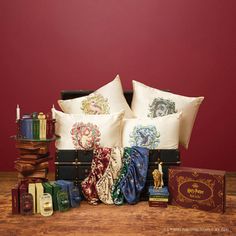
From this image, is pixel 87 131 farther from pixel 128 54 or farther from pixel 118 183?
pixel 128 54

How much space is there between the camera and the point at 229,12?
3.65 m

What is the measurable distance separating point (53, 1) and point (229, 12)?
1.76m

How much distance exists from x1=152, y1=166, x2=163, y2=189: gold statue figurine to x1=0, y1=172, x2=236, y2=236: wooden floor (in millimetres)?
131

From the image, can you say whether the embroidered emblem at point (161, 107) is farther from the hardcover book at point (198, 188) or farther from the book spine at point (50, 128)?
the book spine at point (50, 128)

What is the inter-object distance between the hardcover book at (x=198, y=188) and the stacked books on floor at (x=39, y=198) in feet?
2.07

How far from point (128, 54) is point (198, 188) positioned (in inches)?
79.8

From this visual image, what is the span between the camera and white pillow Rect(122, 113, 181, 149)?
2.26m

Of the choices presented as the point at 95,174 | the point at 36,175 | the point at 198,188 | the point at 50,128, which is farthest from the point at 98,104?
the point at 198,188

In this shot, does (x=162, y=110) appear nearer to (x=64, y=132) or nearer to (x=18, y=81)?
(x=64, y=132)

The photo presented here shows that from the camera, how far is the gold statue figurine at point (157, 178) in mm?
2176

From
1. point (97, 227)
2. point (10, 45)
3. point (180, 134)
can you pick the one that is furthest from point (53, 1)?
point (97, 227)

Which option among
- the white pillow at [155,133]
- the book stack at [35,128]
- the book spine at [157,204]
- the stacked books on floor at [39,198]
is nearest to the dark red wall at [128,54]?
the white pillow at [155,133]

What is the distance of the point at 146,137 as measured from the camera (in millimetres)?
2262

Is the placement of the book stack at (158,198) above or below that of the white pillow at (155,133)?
below
